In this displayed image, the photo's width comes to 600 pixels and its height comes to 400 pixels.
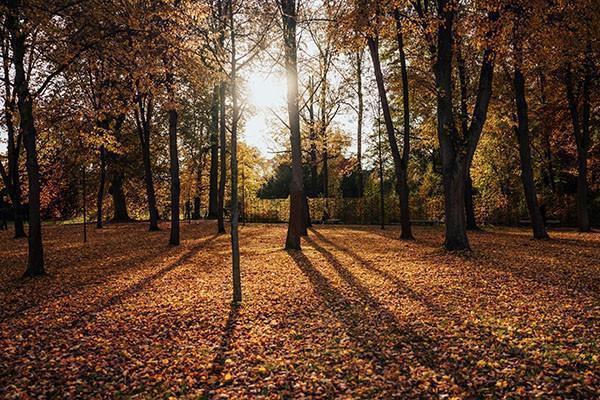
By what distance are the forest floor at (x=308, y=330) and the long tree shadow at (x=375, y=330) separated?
3 cm

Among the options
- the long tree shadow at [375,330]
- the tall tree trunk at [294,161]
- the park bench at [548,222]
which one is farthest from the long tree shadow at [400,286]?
the park bench at [548,222]

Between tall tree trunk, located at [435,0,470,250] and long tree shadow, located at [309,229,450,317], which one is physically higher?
tall tree trunk, located at [435,0,470,250]

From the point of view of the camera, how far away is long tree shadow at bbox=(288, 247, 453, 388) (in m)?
4.46

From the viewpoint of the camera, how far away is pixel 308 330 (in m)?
5.47

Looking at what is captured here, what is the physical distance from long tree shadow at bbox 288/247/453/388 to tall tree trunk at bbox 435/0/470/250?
4.64m

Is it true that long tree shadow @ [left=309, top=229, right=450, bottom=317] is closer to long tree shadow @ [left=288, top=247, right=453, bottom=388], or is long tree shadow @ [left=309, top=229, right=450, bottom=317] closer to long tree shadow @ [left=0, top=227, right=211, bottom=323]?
long tree shadow @ [left=288, top=247, right=453, bottom=388]

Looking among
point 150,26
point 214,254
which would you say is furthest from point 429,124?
point 150,26

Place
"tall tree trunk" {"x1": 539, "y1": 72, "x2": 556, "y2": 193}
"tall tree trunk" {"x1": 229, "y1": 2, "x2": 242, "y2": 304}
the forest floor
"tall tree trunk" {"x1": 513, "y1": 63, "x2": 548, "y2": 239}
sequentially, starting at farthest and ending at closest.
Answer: "tall tree trunk" {"x1": 539, "y1": 72, "x2": 556, "y2": 193}
"tall tree trunk" {"x1": 513, "y1": 63, "x2": 548, "y2": 239}
"tall tree trunk" {"x1": 229, "y1": 2, "x2": 242, "y2": 304}
the forest floor

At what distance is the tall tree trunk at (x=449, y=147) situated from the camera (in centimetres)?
1116

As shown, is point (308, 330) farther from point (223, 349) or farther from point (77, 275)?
point (77, 275)

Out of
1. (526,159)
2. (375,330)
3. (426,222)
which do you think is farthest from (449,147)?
(426,222)

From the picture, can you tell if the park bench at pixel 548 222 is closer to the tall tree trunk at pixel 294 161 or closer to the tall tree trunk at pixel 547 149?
the tall tree trunk at pixel 547 149

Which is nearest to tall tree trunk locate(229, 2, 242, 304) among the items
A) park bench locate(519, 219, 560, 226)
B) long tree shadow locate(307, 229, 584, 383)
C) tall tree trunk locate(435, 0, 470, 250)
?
long tree shadow locate(307, 229, 584, 383)

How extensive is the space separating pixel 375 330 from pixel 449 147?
7.50 metres
